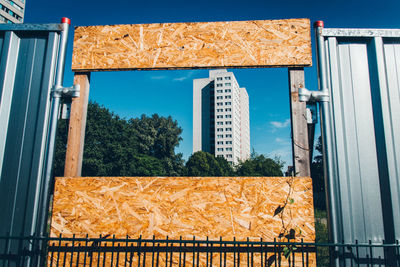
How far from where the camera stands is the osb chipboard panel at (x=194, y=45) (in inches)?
144

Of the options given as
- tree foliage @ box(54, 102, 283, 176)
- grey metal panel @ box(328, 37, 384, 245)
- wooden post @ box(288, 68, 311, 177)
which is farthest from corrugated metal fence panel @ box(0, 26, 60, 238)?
tree foliage @ box(54, 102, 283, 176)

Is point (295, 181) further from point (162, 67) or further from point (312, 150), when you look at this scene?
point (162, 67)

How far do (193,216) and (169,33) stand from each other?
268 cm

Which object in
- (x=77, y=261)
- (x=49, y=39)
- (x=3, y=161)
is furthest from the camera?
(x=49, y=39)

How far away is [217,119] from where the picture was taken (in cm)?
9075

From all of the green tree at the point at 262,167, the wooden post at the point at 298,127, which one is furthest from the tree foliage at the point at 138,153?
the wooden post at the point at 298,127

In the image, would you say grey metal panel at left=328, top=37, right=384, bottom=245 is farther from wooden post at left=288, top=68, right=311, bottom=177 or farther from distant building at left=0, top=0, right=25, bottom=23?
distant building at left=0, top=0, right=25, bottom=23

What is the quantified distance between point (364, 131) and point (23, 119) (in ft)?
14.9

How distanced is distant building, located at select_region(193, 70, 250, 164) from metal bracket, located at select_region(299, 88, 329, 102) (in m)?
83.1

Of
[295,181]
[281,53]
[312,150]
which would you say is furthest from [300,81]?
[295,181]

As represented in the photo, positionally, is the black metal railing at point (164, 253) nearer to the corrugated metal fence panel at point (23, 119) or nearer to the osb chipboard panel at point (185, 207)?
the osb chipboard panel at point (185, 207)

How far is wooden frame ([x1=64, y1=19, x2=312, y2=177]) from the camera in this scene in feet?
11.9

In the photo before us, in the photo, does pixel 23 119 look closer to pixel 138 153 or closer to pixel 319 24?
pixel 319 24

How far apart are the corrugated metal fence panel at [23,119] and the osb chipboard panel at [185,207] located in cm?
39
